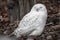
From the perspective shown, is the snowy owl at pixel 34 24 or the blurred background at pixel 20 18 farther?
the blurred background at pixel 20 18

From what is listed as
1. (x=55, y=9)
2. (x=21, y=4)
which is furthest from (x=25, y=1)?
(x=55, y=9)

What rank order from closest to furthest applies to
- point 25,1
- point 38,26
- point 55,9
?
point 38,26 → point 25,1 → point 55,9

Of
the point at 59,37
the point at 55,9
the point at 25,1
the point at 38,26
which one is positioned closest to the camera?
the point at 38,26

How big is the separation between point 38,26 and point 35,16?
0.20 m

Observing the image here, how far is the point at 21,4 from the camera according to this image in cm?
599

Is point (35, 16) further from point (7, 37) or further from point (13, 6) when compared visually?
point (13, 6)

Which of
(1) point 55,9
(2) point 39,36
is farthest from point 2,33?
(1) point 55,9

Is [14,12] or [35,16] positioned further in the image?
[14,12]

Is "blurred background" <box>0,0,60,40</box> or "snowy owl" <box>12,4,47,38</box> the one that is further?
"blurred background" <box>0,0,60,40</box>

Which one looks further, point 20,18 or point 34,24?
point 20,18

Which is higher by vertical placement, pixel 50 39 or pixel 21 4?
pixel 21 4

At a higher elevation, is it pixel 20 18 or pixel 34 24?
pixel 34 24

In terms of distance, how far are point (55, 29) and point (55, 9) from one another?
1529 millimetres

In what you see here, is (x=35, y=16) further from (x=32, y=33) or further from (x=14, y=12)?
(x=14, y=12)
